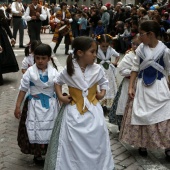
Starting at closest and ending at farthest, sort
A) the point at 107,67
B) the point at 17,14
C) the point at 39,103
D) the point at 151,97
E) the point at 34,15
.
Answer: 1. the point at 39,103
2. the point at 151,97
3. the point at 107,67
4. the point at 34,15
5. the point at 17,14

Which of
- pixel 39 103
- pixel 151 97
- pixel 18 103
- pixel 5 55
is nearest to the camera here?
pixel 18 103

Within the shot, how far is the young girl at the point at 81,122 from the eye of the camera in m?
3.79

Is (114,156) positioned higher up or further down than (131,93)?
further down

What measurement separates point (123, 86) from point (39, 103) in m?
1.65

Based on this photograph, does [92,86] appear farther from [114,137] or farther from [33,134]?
[114,137]

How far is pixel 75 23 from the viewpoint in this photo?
20.5m

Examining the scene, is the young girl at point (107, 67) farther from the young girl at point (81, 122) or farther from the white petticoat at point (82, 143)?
the white petticoat at point (82, 143)

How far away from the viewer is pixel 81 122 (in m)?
3.82

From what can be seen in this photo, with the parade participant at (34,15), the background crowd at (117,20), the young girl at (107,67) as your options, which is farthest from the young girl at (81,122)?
the parade participant at (34,15)

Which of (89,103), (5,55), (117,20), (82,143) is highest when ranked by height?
(89,103)

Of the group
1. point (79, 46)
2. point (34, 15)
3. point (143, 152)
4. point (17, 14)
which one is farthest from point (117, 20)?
point (79, 46)

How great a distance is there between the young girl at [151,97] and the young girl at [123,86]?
692 millimetres

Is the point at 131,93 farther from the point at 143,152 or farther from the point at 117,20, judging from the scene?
the point at 117,20

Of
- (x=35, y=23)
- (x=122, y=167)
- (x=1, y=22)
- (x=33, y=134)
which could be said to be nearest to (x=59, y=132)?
(x=33, y=134)
